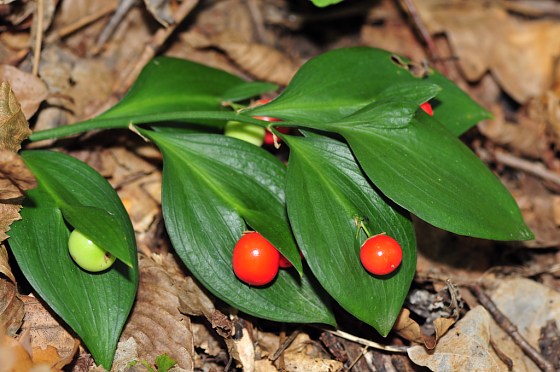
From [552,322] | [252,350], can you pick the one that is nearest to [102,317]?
[252,350]

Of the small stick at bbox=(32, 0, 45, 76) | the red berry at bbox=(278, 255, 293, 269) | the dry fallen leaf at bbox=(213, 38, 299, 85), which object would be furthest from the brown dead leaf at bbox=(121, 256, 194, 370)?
the dry fallen leaf at bbox=(213, 38, 299, 85)

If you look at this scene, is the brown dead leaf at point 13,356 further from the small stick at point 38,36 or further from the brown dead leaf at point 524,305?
the brown dead leaf at point 524,305

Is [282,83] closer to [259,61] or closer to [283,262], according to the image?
[259,61]

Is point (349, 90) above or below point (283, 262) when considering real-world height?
above

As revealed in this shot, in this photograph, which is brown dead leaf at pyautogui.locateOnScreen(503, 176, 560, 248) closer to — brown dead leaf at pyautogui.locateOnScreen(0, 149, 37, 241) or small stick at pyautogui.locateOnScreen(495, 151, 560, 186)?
small stick at pyautogui.locateOnScreen(495, 151, 560, 186)

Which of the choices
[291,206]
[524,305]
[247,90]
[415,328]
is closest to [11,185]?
[291,206]
